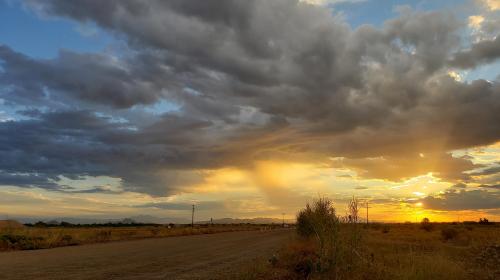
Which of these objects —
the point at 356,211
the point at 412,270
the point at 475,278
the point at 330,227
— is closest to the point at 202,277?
the point at 330,227

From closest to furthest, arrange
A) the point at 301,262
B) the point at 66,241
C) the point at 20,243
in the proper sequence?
the point at 301,262, the point at 20,243, the point at 66,241

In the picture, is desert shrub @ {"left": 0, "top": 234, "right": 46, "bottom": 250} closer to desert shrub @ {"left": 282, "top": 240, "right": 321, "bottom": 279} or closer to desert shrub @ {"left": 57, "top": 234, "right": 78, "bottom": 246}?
desert shrub @ {"left": 57, "top": 234, "right": 78, "bottom": 246}

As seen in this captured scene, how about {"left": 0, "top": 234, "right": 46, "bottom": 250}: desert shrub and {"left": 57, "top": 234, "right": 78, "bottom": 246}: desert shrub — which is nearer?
{"left": 0, "top": 234, "right": 46, "bottom": 250}: desert shrub

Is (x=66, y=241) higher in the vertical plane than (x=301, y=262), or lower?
lower

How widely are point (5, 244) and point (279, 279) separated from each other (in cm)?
2425

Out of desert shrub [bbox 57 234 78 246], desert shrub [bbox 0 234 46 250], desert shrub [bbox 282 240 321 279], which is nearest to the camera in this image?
desert shrub [bbox 282 240 321 279]

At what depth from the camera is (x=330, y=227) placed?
14297 millimetres

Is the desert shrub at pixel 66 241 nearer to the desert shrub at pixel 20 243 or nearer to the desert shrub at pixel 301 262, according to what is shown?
the desert shrub at pixel 20 243

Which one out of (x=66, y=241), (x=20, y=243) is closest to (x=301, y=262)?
(x=20, y=243)

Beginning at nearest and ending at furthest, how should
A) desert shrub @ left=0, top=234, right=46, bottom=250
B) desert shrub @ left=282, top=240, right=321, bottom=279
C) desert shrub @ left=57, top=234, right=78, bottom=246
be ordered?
1. desert shrub @ left=282, top=240, right=321, bottom=279
2. desert shrub @ left=0, top=234, right=46, bottom=250
3. desert shrub @ left=57, top=234, right=78, bottom=246

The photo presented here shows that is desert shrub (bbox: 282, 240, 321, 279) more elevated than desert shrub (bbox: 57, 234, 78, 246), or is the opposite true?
desert shrub (bbox: 282, 240, 321, 279)

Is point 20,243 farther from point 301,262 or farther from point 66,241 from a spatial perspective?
point 301,262

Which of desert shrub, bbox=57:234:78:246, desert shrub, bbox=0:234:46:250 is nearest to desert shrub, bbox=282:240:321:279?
desert shrub, bbox=0:234:46:250

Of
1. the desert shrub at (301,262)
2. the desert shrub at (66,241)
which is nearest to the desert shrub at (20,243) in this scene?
the desert shrub at (66,241)
